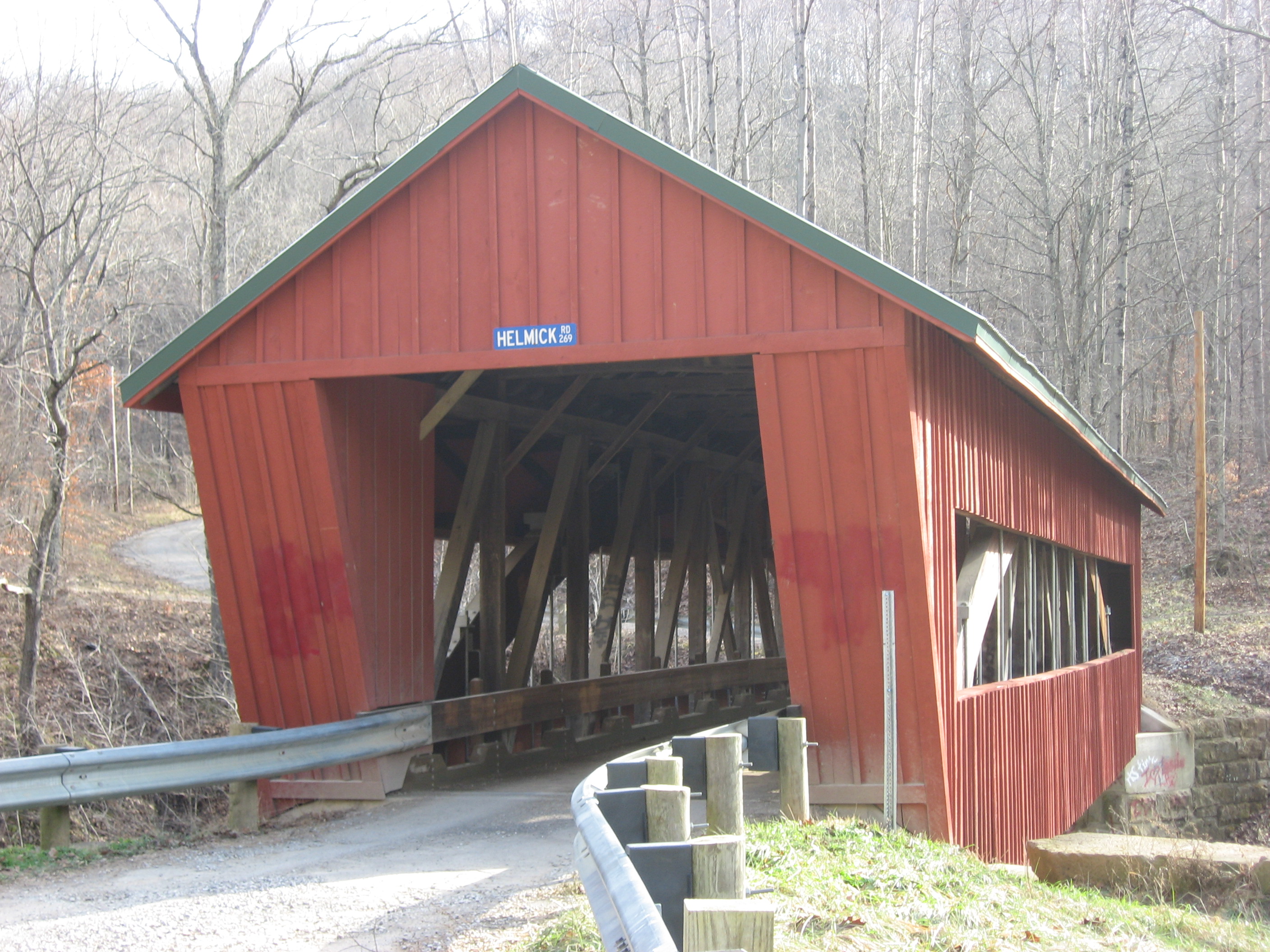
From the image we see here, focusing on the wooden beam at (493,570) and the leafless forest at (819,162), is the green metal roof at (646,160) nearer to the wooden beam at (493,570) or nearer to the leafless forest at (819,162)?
the wooden beam at (493,570)

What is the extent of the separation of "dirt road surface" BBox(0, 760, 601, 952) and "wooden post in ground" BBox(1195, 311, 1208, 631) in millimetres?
15413

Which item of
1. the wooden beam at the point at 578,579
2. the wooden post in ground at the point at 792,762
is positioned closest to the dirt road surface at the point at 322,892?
the wooden post in ground at the point at 792,762

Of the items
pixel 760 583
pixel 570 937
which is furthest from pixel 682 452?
pixel 570 937

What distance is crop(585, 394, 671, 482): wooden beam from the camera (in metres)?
11.7

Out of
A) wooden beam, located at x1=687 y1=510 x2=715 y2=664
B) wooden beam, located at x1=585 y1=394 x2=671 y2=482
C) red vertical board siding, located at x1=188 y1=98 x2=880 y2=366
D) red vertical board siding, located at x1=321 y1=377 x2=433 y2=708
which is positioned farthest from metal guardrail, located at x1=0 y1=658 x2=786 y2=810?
wooden beam, located at x1=687 y1=510 x2=715 y2=664

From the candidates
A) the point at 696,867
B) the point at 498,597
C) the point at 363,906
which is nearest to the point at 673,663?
the point at 498,597

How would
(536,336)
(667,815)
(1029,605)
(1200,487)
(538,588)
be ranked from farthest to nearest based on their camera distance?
(1200,487) → (1029,605) → (538,588) → (536,336) → (667,815)

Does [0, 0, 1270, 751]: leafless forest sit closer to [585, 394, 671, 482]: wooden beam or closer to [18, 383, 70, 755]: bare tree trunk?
[18, 383, 70, 755]: bare tree trunk

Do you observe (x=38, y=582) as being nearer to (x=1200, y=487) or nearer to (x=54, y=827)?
(x=54, y=827)

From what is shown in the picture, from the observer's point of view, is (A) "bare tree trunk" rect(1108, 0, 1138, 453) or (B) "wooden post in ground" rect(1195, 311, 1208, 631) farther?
(A) "bare tree trunk" rect(1108, 0, 1138, 453)

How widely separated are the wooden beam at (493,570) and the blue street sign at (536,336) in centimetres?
247

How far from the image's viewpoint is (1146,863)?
9.86m

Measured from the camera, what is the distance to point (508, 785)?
9156 millimetres

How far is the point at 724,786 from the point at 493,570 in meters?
5.36
